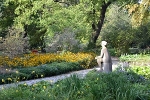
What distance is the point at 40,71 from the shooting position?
16.8 metres

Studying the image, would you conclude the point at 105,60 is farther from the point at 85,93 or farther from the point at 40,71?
the point at 85,93

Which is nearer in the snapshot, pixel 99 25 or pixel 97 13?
pixel 99 25

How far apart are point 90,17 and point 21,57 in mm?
12819

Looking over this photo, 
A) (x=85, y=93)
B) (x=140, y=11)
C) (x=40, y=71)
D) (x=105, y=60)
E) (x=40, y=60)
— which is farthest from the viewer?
(x=140, y=11)

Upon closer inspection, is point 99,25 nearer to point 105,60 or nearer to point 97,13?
point 97,13

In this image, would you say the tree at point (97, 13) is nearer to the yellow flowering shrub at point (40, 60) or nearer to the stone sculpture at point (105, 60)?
the yellow flowering shrub at point (40, 60)

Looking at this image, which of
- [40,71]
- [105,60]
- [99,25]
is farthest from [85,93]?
[99,25]

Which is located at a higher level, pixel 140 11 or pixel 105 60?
pixel 140 11

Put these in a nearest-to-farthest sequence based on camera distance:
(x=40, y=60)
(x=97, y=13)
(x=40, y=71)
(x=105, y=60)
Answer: (x=105, y=60), (x=40, y=71), (x=40, y=60), (x=97, y=13)

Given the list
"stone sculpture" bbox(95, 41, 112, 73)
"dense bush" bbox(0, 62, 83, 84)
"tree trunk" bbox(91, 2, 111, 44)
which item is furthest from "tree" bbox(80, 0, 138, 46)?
"stone sculpture" bbox(95, 41, 112, 73)

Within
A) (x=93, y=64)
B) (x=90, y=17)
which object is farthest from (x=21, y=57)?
(x=90, y=17)

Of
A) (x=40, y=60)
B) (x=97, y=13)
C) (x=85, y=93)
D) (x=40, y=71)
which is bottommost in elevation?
(x=40, y=71)

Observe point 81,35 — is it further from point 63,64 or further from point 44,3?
point 63,64

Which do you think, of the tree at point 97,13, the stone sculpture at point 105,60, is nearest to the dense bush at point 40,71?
the stone sculpture at point 105,60
